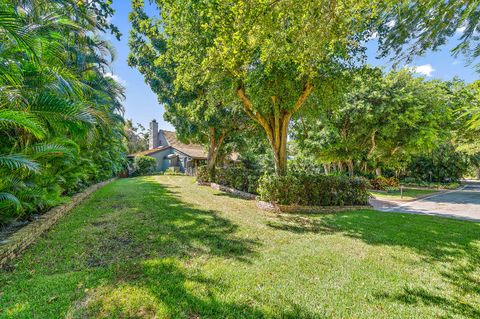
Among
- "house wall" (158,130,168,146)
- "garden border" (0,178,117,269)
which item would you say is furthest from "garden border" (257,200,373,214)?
"house wall" (158,130,168,146)

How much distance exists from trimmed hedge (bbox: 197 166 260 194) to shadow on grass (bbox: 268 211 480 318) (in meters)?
5.02

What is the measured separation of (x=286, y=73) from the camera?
27.8 feet

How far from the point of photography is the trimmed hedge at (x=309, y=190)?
9328mm

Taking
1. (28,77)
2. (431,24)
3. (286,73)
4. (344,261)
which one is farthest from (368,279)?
(28,77)

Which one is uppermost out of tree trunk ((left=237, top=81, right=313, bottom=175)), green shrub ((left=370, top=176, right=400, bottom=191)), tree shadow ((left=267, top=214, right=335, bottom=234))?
tree trunk ((left=237, top=81, right=313, bottom=175))

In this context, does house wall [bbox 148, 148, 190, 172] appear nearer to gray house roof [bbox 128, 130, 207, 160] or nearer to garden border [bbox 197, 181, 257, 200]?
gray house roof [bbox 128, 130, 207, 160]

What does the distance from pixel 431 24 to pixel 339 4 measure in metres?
1.84

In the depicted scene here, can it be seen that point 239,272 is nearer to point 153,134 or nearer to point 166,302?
point 166,302

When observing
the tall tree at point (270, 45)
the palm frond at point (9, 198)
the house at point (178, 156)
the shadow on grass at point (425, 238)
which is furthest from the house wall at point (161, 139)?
the palm frond at point (9, 198)

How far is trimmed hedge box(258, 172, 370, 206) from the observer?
30.6 feet

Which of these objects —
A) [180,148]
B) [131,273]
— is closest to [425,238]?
[131,273]

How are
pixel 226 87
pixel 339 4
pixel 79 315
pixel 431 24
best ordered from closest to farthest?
pixel 79 315 < pixel 431 24 < pixel 339 4 < pixel 226 87

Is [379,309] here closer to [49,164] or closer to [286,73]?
[286,73]

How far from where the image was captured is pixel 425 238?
6.25 metres
